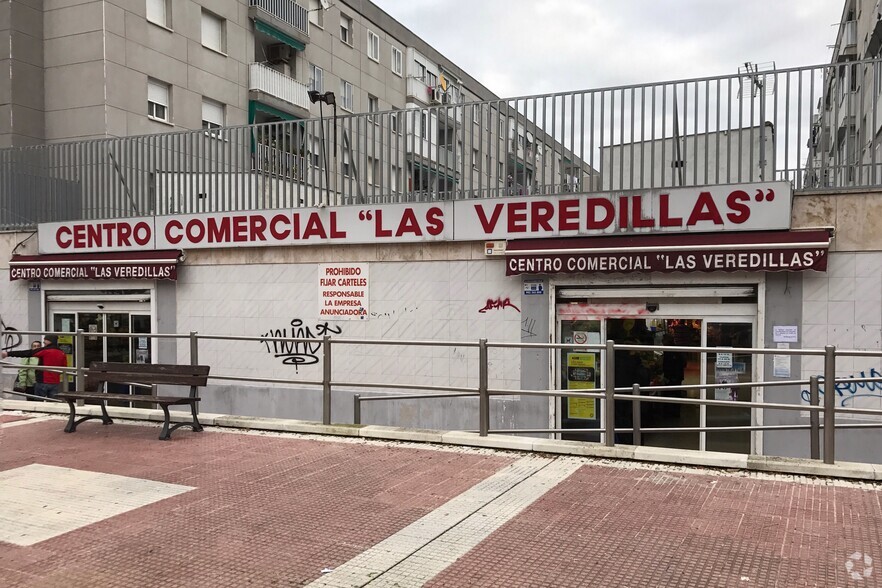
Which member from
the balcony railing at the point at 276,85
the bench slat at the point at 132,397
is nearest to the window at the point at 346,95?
the balcony railing at the point at 276,85

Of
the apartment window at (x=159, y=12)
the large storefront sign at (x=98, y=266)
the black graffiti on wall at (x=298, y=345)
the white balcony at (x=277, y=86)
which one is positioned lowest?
the black graffiti on wall at (x=298, y=345)

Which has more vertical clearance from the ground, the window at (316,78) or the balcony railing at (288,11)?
the balcony railing at (288,11)

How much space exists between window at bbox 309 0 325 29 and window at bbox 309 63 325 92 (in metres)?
1.89

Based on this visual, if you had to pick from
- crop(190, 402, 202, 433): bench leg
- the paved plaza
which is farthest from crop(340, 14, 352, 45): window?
the paved plaza

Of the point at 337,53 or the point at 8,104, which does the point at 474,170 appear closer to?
the point at 8,104

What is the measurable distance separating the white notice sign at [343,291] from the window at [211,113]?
566 inches

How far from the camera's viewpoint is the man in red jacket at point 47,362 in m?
11.5

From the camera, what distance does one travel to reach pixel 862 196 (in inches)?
339

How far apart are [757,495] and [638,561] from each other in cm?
175

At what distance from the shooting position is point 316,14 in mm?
30562

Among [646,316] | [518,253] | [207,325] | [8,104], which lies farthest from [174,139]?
[8,104]

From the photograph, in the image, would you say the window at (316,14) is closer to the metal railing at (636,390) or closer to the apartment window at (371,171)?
the apartment window at (371,171)

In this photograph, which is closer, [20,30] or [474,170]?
[474,170]

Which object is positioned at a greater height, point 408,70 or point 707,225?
point 408,70
